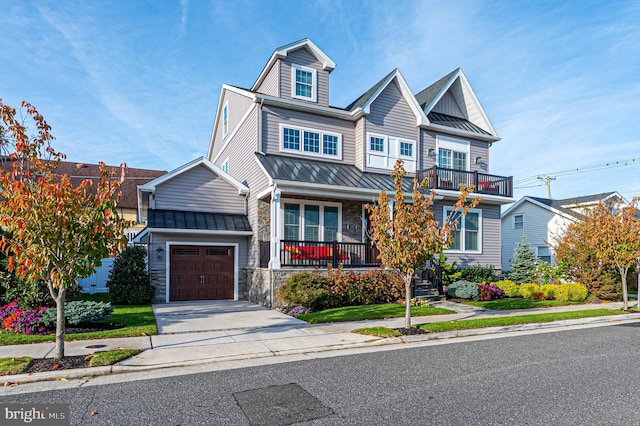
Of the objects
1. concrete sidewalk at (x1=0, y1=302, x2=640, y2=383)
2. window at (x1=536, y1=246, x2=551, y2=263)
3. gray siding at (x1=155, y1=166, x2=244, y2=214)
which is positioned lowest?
concrete sidewalk at (x1=0, y1=302, x2=640, y2=383)

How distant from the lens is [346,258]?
16.5 m

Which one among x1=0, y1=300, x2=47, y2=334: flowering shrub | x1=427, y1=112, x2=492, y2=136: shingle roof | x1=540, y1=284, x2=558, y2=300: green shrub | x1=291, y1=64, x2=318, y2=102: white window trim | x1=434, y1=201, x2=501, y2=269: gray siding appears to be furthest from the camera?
x1=427, y1=112, x2=492, y2=136: shingle roof

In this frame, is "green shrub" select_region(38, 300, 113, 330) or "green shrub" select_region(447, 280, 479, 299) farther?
"green shrub" select_region(447, 280, 479, 299)

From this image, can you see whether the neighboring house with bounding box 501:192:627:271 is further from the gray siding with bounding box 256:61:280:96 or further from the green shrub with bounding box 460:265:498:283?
the gray siding with bounding box 256:61:280:96

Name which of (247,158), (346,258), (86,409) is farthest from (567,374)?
(247,158)

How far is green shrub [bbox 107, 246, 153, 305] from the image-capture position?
15.0 meters

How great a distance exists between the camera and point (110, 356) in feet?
23.5

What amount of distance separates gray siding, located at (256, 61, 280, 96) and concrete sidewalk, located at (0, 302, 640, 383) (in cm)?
1020

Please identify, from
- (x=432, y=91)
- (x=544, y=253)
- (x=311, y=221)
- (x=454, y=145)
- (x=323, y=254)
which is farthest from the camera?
(x=544, y=253)

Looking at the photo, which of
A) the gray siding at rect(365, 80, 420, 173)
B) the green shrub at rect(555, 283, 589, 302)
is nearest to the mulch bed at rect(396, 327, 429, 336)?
the gray siding at rect(365, 80, 420, 173)

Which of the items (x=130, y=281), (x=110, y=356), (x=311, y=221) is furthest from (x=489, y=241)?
(x=110, y=356)

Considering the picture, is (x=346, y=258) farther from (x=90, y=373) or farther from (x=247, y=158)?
(x=90, y=373)

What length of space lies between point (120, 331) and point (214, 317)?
327 centimetres

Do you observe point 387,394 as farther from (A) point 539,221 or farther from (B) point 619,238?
(A) point 539,221
